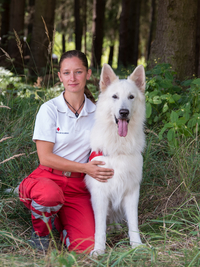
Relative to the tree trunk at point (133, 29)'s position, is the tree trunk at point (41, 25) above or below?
below

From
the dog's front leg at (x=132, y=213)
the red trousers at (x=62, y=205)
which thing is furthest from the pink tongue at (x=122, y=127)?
the red trousers at (x=62, y=205)

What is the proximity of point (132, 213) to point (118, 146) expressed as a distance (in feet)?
2.13

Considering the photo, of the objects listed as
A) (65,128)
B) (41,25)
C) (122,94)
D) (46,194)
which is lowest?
(46,194)

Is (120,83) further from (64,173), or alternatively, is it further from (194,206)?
(194,206)

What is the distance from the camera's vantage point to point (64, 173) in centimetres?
282

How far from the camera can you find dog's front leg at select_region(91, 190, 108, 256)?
2574 mm

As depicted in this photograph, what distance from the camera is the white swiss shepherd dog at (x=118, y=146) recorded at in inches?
105

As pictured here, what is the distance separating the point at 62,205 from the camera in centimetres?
273

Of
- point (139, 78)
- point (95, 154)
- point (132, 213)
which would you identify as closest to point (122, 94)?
point (139, 78)

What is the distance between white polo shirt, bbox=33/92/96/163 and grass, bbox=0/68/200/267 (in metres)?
0.35

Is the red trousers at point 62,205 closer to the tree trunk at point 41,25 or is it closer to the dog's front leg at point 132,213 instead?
the dog's front leg at point 132,213

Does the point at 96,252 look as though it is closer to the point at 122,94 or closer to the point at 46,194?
the point at 46,194

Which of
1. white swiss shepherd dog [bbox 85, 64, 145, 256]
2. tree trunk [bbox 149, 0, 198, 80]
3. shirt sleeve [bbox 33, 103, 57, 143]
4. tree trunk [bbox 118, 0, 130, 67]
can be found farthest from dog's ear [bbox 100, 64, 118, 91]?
tree trunk [bbox 118, 0, 130, 67]

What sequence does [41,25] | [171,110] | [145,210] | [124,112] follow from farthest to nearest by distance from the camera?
[41,25] < [171,110] < [145,210] < [124,112]
